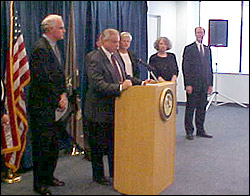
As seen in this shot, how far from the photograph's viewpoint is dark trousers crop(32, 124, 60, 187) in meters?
2.46

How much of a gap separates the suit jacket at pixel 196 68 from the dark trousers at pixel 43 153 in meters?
1.11

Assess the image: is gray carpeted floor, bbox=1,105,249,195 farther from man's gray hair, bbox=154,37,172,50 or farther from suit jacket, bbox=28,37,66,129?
man's gray hair, bbox=154,37,172,50

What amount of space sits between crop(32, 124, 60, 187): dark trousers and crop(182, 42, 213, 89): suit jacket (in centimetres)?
111

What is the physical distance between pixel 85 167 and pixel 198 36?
1.16 metres

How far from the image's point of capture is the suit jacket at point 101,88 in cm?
239

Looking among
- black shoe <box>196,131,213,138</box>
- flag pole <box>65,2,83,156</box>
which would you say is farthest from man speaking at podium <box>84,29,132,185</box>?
black shoe <box>196,131,213,138</box>

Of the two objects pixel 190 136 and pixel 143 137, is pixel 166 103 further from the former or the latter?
pixel 190 136

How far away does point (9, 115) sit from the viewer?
2602mm

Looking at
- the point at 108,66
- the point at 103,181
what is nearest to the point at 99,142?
the point at 103,181

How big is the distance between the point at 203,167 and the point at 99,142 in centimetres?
70

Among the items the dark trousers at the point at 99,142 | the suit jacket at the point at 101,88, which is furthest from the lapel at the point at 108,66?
the dark trousers at the point at 99,142

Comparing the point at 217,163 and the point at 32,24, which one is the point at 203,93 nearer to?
the point at 217,163

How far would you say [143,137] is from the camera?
2.31m

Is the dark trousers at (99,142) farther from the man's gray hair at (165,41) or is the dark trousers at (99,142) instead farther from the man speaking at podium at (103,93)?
the man's gray hair at (165,41)
